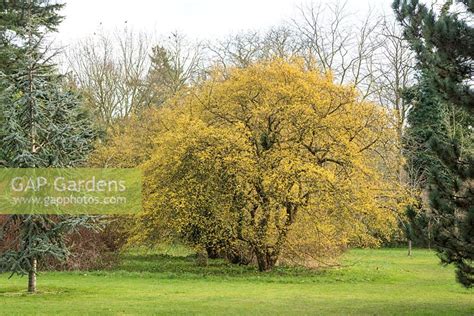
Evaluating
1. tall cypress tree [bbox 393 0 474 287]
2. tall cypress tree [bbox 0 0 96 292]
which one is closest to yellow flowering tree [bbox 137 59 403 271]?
tall cypress tree [bbox 0 0 96 292]

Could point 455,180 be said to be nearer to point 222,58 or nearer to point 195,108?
point 195,108

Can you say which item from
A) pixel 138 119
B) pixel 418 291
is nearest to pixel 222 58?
pixel 138 119

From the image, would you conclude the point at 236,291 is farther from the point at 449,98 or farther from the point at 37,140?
the point at 449,98

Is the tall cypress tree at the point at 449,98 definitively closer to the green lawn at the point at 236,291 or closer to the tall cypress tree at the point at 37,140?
the green lawn at the point at 236,291

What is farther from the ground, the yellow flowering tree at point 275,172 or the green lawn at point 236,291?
the yellow flowering tree at point 275,172

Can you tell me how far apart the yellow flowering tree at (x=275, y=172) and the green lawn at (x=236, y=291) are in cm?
144

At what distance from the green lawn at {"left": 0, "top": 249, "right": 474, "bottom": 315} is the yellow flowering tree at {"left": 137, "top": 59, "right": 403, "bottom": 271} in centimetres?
144

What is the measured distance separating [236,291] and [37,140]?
6.47 meters

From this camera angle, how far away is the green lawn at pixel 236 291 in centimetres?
1301

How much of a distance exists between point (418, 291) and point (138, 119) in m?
18.2

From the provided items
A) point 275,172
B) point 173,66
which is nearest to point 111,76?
point 173,66

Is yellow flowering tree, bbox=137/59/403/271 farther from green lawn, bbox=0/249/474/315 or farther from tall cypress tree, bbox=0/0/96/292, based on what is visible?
tall cypress tree, bbox=0/0/96/292

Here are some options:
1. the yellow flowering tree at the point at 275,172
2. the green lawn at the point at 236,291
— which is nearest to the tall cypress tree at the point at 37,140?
the green lawn at the point at 236,291

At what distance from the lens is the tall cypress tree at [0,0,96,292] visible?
15.6m
